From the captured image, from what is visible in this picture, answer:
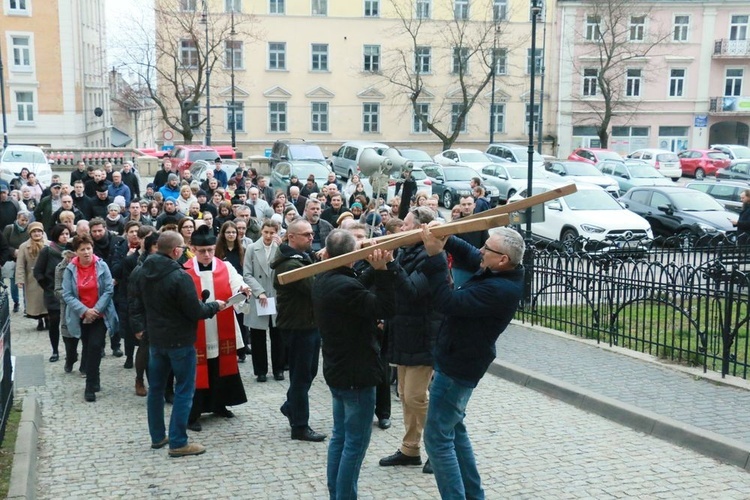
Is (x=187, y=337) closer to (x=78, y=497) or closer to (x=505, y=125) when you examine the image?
(x=78, y=497)

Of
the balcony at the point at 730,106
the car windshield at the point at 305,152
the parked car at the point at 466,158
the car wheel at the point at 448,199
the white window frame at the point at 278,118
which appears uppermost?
the balcony at the point at 730,106

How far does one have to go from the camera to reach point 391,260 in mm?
5273

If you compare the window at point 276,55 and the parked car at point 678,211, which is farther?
the window at point 276,55

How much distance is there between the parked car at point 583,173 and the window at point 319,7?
2303 centimetres

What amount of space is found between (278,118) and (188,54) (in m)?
6.47

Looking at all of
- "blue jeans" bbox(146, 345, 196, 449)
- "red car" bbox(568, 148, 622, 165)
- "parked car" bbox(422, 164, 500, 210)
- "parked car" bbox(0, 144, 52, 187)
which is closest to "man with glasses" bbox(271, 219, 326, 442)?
"blue jeans" bbox(146, 345, 196, 449)

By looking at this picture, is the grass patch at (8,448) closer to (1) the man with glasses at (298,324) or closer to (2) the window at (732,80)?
(1) the man with glasses at (298,324)

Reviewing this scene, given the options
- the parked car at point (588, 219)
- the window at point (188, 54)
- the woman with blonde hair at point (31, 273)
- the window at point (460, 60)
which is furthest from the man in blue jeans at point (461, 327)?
the window at point (188, 54)

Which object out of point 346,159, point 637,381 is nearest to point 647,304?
point 637,381

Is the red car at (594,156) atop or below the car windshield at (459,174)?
atop

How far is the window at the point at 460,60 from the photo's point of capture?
5031 cm

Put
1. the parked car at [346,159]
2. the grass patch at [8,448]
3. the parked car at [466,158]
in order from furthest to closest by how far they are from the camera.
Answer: the parked car at [466,158] < the parked car at [346,159] < the grass patch at [8,448]

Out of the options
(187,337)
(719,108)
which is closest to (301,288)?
(187,337)

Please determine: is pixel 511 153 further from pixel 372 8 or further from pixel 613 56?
pixel 372 8
